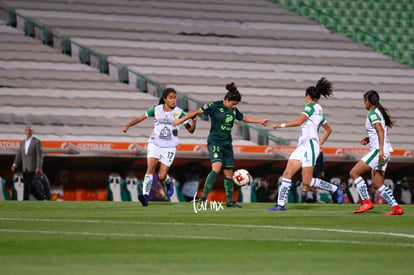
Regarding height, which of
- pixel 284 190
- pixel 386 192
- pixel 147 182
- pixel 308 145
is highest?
pixel 308 145

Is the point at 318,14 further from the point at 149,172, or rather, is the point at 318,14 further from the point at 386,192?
the point at 386,192

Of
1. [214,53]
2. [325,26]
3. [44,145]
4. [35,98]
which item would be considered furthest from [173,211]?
[325,26]

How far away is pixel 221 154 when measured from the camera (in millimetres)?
17344

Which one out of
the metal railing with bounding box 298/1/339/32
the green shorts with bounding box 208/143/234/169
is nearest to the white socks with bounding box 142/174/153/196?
the green shorts with bounding box 208/143/234/169

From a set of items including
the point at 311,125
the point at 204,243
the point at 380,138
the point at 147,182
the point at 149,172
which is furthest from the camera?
the point at 149,172

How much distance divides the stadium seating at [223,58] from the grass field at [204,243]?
47.2ft

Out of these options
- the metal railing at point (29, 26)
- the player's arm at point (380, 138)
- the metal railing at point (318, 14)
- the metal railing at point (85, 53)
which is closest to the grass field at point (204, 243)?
the player's arm at point (380, 138)

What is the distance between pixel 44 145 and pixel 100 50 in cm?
892

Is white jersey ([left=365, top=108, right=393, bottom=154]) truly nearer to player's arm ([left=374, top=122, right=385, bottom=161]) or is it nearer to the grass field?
player's arm ([left=374, top=122, right=385, bottom=161])

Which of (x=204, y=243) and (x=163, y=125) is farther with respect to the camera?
(x=163, y=125)

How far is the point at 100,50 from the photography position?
3319 cm

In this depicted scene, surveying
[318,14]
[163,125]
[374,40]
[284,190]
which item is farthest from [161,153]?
[318,14]

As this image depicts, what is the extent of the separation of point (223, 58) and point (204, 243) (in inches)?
1004

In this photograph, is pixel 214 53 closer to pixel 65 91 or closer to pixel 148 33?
pixel 148 33
